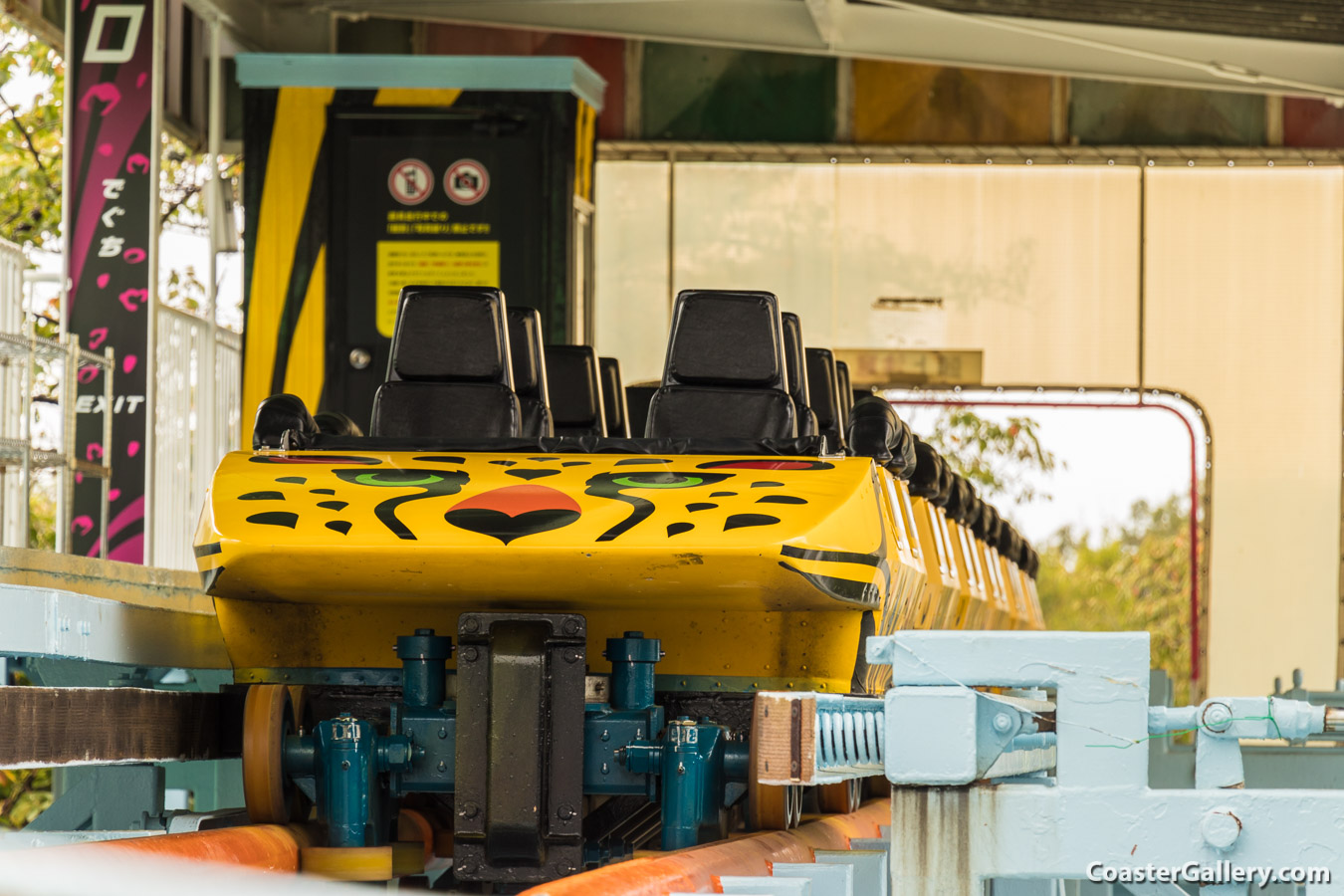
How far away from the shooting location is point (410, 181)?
10484 mm

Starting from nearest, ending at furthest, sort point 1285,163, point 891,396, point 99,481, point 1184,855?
point 1184,855, point 99,481, point 1285,163, point 891,396

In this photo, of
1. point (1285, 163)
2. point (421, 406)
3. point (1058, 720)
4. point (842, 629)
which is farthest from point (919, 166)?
point (1058, 720)

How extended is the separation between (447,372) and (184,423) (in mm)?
4552

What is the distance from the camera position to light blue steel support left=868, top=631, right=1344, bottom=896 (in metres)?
2.39

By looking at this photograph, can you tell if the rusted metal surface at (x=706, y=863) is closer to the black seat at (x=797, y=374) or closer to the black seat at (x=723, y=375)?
the black seat at (x=723, y=375)

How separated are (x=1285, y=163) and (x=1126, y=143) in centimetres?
101

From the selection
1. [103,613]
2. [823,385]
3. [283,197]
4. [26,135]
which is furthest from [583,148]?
[103,613]

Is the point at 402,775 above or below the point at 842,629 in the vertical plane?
below

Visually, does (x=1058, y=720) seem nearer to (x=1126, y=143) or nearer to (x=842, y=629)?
(x=842, y=629)

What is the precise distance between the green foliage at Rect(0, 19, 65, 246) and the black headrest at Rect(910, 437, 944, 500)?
10513 millimetres

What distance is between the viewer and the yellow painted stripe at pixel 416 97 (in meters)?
10.4

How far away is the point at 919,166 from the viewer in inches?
473

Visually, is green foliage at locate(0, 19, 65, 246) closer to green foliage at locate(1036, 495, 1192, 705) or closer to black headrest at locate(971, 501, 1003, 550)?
black headrest at locate(971, 501, 1003, 550)

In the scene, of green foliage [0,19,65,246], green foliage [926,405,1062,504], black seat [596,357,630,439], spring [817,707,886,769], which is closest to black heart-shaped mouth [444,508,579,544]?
spring [817,707,886,769]
